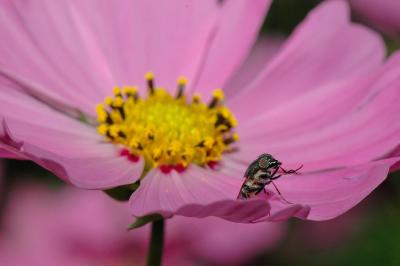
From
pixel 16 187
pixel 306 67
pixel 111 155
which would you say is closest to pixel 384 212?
pixel 306 67

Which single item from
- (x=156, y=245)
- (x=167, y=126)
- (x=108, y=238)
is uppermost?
(x=167, y=126)

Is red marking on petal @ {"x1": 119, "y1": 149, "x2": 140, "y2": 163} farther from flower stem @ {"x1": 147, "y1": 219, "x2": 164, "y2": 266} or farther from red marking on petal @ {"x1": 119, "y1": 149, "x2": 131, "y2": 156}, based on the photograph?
flower stem @ {"x1": 147, "y1": 219, "x2": 164, "y2": 266}

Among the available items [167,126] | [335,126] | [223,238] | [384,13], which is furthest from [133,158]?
[384,13]

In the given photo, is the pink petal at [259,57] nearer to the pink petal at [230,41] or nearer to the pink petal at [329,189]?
the pink petal at [230,41]

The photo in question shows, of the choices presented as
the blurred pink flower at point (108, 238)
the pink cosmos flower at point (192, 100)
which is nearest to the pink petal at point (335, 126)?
the pink cosmos flower at point (192, 100)

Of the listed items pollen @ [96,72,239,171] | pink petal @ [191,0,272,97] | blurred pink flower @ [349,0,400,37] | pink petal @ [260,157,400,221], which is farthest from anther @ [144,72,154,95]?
blurred pink flower @ [349,0,400,37]

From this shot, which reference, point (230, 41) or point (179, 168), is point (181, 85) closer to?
point (230, 41)
